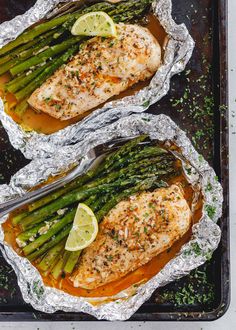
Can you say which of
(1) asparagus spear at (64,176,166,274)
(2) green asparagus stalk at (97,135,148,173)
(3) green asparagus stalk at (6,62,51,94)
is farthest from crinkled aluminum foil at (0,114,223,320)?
(3) green asparagus stalk at (6,62,51,94)

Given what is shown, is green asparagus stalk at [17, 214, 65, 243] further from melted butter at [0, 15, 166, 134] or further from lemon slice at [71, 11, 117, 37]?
lemon slice at [71, 11, 117, 37]

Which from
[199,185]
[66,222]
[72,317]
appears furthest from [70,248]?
[199,185]

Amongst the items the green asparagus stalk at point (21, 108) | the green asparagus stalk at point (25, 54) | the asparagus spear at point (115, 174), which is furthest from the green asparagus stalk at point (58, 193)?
the green asparagus stalk at point (25, 54)

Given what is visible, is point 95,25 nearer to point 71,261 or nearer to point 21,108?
point 21,108

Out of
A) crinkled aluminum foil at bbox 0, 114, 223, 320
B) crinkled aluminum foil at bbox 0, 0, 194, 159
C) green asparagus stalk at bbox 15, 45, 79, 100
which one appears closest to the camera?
crinkled aluminum foil at bbox 0, 114, 223, 320

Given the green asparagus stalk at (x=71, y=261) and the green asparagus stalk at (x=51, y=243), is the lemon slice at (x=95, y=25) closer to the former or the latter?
the green asparagus stalk at (x=51, y=243)
